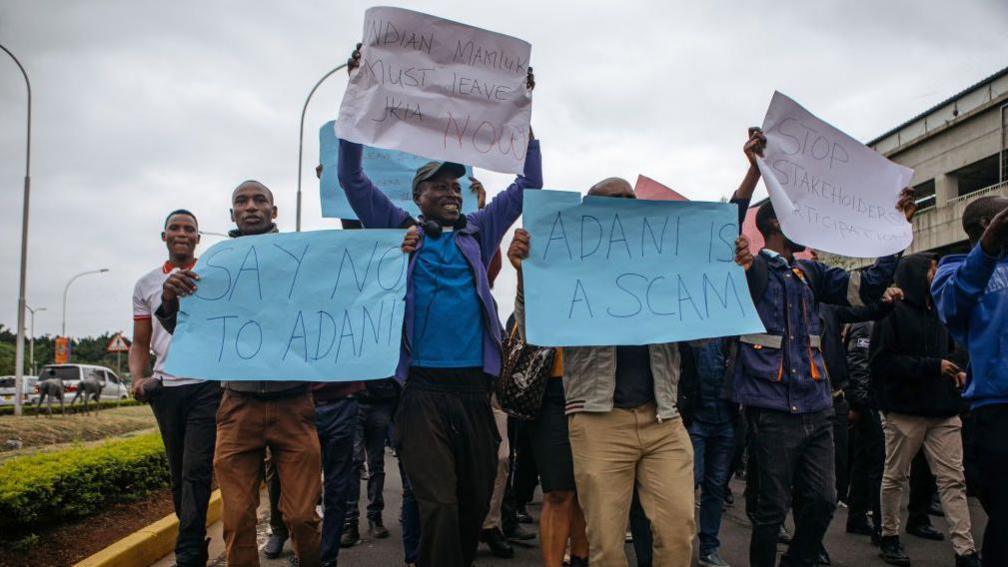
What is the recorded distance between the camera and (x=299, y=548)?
153 inches

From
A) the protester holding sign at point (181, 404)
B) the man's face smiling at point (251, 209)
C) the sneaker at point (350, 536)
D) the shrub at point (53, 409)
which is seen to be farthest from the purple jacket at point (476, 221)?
the shrub at point (53, 409)

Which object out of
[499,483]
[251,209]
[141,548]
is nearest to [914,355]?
[499,483]

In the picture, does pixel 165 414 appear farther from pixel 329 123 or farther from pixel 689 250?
pixel 689 250

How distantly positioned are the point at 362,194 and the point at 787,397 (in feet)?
8.09

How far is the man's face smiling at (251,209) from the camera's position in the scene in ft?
14.2

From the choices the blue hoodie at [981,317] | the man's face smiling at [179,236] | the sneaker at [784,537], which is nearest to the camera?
the blue hoodie at [981,317]

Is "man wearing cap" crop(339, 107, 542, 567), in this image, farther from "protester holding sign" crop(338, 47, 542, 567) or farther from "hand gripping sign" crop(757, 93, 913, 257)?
"hand gripping sign" crop(757, 93, 913, 257)

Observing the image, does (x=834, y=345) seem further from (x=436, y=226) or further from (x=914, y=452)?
(x=436, y=226)

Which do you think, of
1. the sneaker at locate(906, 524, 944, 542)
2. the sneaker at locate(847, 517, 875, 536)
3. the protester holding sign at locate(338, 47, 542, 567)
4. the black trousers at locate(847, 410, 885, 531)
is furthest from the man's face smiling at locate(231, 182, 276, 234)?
the sneaker at locate(906, 524, 944, 542)

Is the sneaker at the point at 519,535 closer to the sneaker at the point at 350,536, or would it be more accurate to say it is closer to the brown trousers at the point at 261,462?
the sneaker at the point at 350,536

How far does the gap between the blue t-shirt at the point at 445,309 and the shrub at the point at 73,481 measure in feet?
9.84

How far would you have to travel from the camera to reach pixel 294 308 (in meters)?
3.78

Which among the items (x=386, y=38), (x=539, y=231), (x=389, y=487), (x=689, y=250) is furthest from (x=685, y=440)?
(x=389, y=487)

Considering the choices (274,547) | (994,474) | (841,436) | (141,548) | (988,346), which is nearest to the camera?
(994,474)
